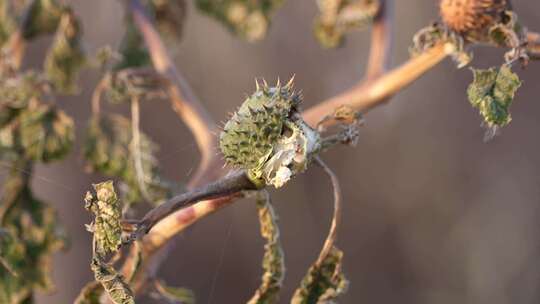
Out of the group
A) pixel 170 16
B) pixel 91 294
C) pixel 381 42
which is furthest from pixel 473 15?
pixel 170 16

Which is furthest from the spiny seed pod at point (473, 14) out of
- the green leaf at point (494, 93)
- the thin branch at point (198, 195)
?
the thin branch at point (198, 195)

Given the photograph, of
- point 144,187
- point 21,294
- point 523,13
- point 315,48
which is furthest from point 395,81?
point 315,48

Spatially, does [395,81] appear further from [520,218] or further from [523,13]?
[520,218]

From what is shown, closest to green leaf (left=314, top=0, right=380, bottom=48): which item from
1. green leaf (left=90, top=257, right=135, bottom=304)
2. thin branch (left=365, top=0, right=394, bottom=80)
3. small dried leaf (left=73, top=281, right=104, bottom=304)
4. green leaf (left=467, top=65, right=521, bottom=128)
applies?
thin branch (left=365, top=0, right=394, bottom=80)

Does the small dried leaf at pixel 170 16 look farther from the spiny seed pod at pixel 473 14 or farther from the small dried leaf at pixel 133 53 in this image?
the spiny seed pod at pixel 473 14

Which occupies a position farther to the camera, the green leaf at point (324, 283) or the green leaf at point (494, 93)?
the green leaf at point (324, 283)
